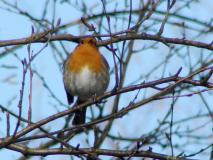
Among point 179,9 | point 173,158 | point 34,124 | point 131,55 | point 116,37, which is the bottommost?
point 173,158

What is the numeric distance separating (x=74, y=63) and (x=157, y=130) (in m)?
1.18

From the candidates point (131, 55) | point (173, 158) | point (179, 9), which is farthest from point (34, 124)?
point (179, 9)

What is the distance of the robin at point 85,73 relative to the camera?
599 cm

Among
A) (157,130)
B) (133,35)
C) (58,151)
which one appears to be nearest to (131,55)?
(157,130)

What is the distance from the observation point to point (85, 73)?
5.97 metres

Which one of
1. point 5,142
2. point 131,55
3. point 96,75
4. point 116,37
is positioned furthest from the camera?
point 131,55

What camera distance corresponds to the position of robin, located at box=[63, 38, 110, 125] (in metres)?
5.99

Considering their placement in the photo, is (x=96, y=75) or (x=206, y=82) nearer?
(x=206, y=82)

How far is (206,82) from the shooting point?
141 inches

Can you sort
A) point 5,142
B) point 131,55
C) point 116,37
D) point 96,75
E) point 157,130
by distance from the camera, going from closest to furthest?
1. point 5,142
2. point 116,37
3. point 96,75
4. point 157,130
5. point 131,55

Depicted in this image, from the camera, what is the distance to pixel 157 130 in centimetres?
658

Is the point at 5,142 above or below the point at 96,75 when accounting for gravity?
below

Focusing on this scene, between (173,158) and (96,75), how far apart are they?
2562 mm

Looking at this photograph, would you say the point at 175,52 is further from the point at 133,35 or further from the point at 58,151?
the point at 58,151
